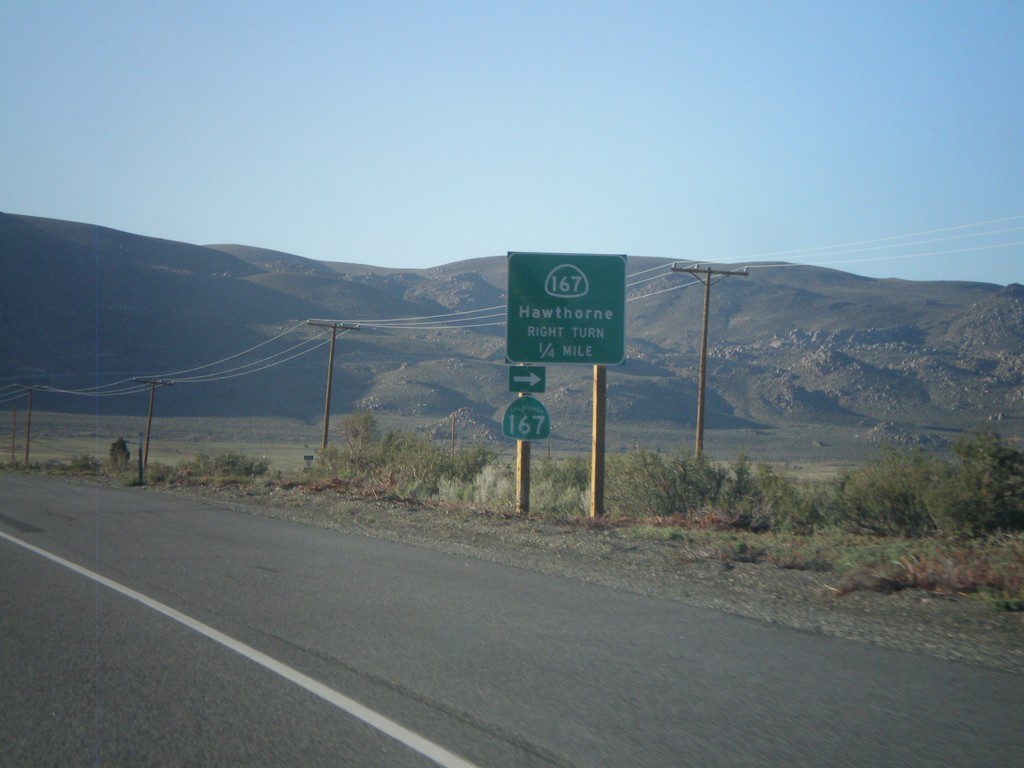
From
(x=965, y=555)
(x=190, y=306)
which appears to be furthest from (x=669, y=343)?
(x=965, y=555)

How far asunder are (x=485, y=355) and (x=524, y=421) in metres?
88.2

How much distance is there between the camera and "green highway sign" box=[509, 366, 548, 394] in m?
18.2

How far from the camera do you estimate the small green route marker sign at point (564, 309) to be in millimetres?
17922

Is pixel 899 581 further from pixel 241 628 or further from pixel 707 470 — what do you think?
pixel 707 470

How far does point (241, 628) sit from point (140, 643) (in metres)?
0.86

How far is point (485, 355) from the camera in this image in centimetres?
10600

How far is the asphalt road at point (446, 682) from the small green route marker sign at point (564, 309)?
24.2ft

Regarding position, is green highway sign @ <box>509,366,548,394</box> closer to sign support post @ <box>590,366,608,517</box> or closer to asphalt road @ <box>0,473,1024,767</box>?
sign support post @ <box>590,366,608,517</box>

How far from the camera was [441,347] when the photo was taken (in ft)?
364

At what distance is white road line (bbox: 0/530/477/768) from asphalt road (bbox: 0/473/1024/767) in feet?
0.07

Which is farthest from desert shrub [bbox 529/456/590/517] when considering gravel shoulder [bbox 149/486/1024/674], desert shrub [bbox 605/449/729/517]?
gravel shoulder [bbox 149/486/1024/674]

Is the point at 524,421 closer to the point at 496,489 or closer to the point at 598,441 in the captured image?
the point at 598,441

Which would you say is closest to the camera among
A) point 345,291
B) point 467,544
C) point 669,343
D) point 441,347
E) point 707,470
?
point 467,544

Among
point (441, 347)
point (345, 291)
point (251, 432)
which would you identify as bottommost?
point (251, 432)
